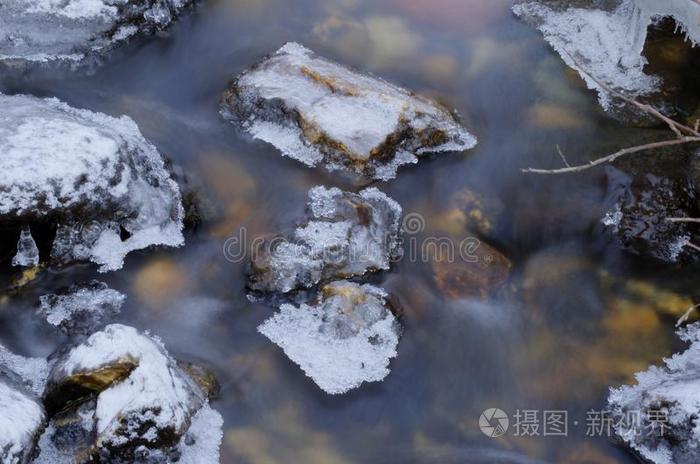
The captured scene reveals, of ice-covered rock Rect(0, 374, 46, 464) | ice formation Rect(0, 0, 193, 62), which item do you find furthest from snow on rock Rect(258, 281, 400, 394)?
ice formation Rect(0, 0, 193, 62)

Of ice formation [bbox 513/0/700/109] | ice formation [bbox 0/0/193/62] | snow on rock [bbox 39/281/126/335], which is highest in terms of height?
ice formation [bbox 513/0/700/109]

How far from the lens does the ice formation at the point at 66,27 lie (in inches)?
217

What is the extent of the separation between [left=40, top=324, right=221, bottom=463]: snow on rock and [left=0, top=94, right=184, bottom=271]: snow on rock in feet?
2.83

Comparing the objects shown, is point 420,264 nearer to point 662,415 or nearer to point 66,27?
point 662,415

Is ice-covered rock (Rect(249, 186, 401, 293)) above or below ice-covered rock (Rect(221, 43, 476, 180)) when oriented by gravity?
below

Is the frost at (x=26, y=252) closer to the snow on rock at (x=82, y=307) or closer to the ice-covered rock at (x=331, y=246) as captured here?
the snow on rock at (x=82, y=307)

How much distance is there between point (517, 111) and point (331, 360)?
103 inches

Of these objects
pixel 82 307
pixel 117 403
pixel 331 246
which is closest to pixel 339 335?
pixel 331 246

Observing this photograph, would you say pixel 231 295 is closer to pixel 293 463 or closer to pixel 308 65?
pixel 293 463

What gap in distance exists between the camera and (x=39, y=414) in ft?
12.3

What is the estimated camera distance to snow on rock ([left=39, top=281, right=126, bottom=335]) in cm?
431

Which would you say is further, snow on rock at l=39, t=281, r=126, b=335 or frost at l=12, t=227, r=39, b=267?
frost at l=12, t=227, r=39, b=267

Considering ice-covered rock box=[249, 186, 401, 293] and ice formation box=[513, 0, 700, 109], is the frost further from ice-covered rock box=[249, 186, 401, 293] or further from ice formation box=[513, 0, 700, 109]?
ice formation box=[513, 0, 700, 109]

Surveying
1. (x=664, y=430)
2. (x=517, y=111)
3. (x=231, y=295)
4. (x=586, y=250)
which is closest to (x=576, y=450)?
(x=664, y=430)
